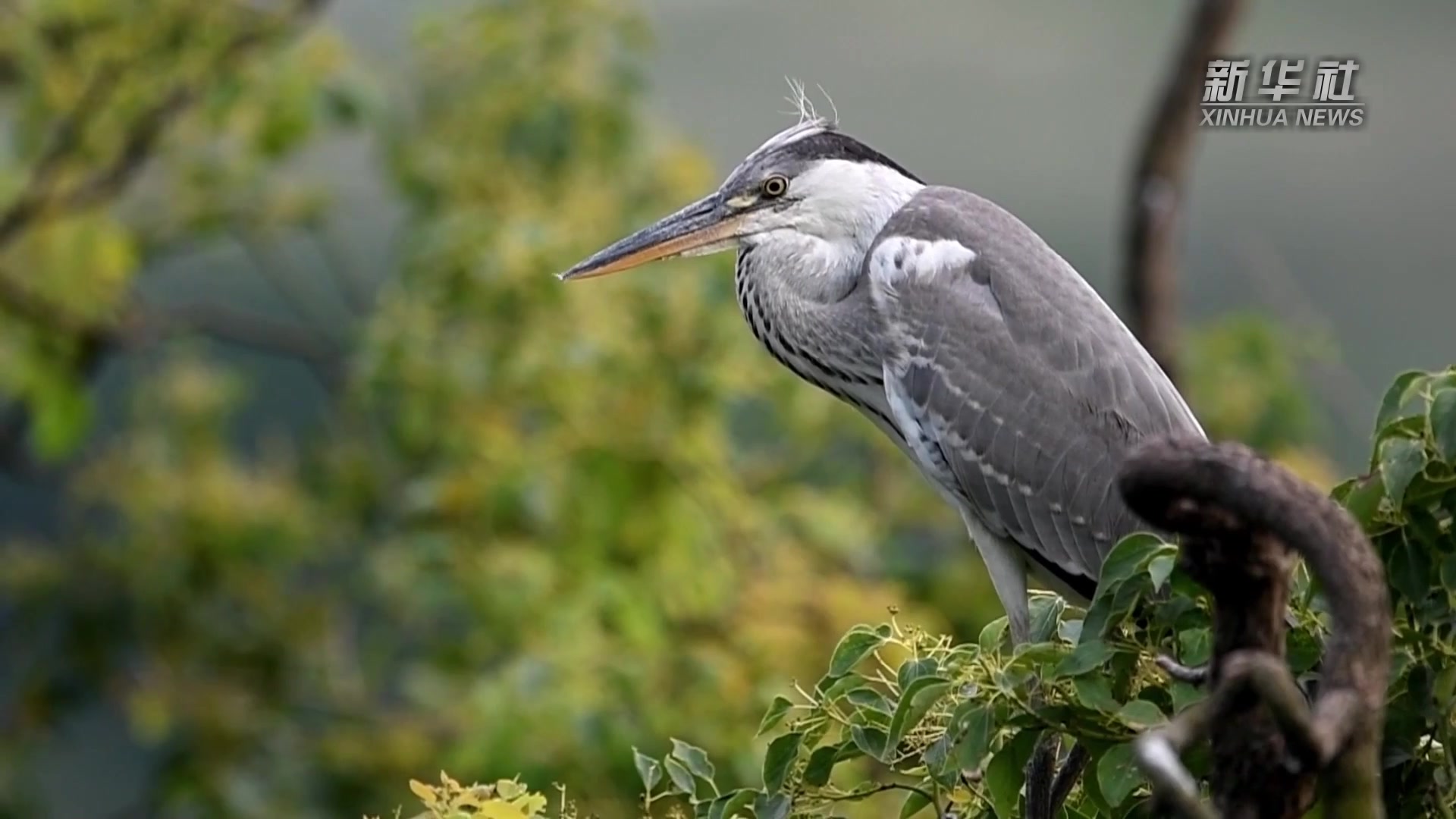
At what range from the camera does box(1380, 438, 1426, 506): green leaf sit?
1402 millimetres

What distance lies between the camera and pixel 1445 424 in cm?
138

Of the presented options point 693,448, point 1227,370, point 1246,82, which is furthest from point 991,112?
point 1246,82

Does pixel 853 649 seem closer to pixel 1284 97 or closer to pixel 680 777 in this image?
pixel 680 777

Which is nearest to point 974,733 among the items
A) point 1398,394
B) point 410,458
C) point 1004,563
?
point 1398,394

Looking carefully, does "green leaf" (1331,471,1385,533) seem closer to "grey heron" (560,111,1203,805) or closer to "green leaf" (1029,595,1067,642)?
"green leaf" (1029,595,1067,642)

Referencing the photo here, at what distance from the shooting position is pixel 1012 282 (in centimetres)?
267

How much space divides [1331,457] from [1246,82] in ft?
15.1

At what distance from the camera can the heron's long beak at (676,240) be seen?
287 centimetres

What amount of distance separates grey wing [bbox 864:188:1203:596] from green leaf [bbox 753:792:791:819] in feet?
3.34

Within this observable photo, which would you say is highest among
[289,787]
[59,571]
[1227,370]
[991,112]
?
[991,112]

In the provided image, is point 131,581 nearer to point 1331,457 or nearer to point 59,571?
point 59,571

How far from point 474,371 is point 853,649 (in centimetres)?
335

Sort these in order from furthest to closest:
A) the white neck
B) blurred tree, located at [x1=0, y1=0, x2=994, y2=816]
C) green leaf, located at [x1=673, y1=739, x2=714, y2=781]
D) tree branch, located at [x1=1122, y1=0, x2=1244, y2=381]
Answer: tree branch, located at [x1=1122, y1=0, x2=1244, y2=381], blurred tree, located at [x1=0, y1=0, x2=994, y2=816], the white neck, green leaf, located at [x1=673, y1=739, x2=714, y2=781]

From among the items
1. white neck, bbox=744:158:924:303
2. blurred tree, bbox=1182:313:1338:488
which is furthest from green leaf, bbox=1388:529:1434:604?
blurred tree, bbox=1182:313:1338:488
